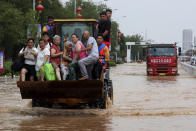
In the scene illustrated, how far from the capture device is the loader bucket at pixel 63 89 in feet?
39.2

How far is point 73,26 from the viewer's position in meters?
16.5

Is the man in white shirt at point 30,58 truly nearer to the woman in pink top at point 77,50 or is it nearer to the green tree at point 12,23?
the woman in pink top at point 77,50

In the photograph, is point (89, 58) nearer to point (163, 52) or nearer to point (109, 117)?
point (109, 117)

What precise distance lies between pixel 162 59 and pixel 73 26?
2067cm

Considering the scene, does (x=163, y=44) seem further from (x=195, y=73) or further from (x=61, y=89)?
(x=61, y=89)

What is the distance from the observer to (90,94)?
478 inches

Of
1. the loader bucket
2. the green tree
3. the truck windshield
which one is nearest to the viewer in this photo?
the loader bucket

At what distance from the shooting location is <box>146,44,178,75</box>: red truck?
3653cm

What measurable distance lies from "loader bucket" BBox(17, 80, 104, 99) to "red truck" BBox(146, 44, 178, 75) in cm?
2477

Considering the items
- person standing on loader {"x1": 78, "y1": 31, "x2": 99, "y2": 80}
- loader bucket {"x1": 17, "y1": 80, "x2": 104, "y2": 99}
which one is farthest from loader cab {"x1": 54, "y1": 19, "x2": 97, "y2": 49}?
loader bucket {"x1": 17, "y1": 80, "x2": 104, "y2": 99}

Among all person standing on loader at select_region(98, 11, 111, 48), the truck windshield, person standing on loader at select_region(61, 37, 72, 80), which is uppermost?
person standing on loader at select_region(98, 11, 111, 48)

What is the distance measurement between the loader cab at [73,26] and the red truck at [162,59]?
67.2ft

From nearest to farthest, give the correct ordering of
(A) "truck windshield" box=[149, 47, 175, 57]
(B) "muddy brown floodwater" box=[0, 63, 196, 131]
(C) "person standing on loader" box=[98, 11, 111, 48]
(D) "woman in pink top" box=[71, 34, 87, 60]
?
(B) "muddy brown floodwater" box=[0, 63, 196, 131]
(D) "woman in pink top" box=[71, 34, 87, 60]
(C) "person standing on loader" box=[98, 11, 111, 48]
(A) "truck windshield" box=[149, 47, 175, 57]

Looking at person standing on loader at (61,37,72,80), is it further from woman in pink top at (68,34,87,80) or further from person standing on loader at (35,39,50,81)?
person standing on loader at (35,39,50,81)
